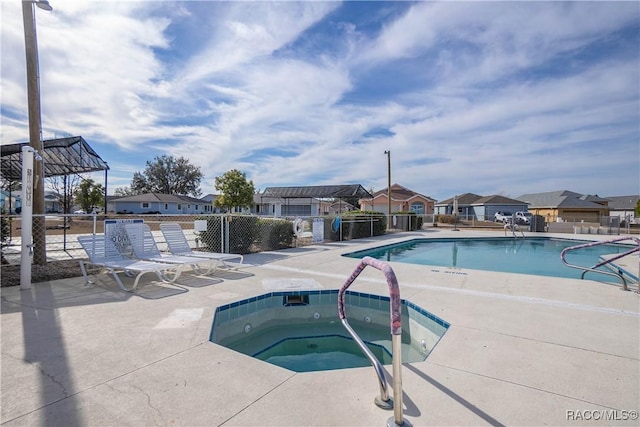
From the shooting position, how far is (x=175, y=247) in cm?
705

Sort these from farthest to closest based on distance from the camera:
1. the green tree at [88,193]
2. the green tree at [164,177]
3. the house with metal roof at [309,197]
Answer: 1. the green tree at [164,177]
2. the green tree at [88,193]
3. the house with metal roof at [309,197]

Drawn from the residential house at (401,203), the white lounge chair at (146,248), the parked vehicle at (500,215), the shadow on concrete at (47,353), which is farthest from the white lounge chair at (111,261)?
the parked vehicle at (500,215)

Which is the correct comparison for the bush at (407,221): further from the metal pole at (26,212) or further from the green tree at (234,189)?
the metal pole at (26,212)

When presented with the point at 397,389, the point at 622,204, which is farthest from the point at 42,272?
the point at 622,204

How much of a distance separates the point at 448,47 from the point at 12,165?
16.9 meters

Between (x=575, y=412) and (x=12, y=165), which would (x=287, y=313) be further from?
(x=12, y=165)

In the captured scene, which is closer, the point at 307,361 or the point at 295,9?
the point at 307,361

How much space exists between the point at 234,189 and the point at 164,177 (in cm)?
2811

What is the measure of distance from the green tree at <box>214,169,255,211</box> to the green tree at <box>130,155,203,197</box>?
2447 centimetres

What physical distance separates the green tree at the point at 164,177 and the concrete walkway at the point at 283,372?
188 ft

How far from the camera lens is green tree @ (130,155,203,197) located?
56.7 metres

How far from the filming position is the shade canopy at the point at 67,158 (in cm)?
1142

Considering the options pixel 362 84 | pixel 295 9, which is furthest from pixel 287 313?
pixel 362 84

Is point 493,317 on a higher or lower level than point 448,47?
lower
